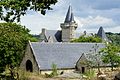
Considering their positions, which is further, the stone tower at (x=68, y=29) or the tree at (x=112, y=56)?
the stone tower at (x=68, y=29)

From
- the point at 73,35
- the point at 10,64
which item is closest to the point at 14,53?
the point at 10,64

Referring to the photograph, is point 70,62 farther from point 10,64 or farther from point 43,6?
point 43,6

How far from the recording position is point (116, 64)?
148ft

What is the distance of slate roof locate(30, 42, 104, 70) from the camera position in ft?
153

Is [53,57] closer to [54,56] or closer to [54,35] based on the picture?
[54,56]

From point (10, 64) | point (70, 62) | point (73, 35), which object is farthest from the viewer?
point (73, 35)

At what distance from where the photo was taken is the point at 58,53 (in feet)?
159

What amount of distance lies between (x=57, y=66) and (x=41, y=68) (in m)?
2.25

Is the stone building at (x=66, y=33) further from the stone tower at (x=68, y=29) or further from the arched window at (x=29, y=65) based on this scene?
the arched window at (x=29, y=65)

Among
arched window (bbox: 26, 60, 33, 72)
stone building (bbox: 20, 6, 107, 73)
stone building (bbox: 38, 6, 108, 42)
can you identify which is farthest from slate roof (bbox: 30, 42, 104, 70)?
stone building (bbox: 38, 6, 108, 42)

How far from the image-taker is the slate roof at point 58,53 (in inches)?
1837

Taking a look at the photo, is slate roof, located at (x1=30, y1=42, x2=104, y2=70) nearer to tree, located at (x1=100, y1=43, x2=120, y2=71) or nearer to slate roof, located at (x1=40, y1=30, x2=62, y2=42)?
tree, located at (x1=100, y1=43, x2=120, y2=71)

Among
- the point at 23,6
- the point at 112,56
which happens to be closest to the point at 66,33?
the point at 112,56

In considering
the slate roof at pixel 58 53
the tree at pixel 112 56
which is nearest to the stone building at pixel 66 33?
the slate roof at pixel 58 53
